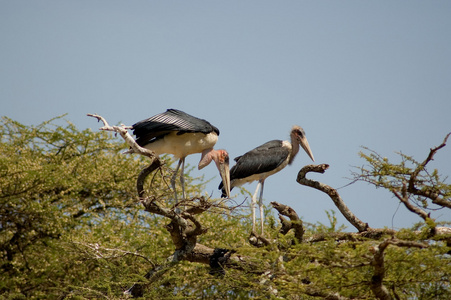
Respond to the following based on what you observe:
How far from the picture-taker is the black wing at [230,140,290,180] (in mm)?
10195

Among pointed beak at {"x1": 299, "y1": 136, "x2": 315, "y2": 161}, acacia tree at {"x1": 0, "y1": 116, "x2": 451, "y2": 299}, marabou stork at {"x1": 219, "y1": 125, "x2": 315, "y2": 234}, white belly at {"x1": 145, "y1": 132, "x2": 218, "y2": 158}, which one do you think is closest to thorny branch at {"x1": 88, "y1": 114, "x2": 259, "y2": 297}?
acacia tree at {"x1": 0, "y1": 116, "x2": 451, "y2": 299}

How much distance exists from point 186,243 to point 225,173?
172 centimetres

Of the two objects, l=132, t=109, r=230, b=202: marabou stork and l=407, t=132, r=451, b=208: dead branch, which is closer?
l=407, t=132, r=451, b=208: dead branch

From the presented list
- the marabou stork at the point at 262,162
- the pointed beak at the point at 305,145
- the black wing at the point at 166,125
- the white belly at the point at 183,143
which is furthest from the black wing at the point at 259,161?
the black wing at the point at 166,125

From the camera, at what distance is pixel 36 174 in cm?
1306

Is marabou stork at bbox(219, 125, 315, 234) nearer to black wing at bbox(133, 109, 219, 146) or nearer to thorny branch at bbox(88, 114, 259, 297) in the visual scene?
black wing at bbox(133, 109, 219, 146)

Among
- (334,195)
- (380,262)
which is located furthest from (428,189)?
(380,262)

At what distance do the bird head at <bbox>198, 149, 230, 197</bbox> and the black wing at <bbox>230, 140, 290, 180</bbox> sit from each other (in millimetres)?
606

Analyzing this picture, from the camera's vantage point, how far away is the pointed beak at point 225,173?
9.49m

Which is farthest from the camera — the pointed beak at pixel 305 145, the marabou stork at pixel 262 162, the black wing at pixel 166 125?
the pointed beak at pixel 305 145

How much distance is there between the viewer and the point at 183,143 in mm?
8945

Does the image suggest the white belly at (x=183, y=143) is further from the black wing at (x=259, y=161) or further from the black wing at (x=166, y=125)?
the black wing at (x=259, y=161)

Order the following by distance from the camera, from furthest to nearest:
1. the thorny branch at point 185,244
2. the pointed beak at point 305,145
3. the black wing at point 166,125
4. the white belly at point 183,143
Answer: the pointed beak at point 305,145, the white belly at point 183,143, the black wing at point 166,125, the thorny branch at point 185,244

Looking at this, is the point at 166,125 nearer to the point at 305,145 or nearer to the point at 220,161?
the point at 220,161
